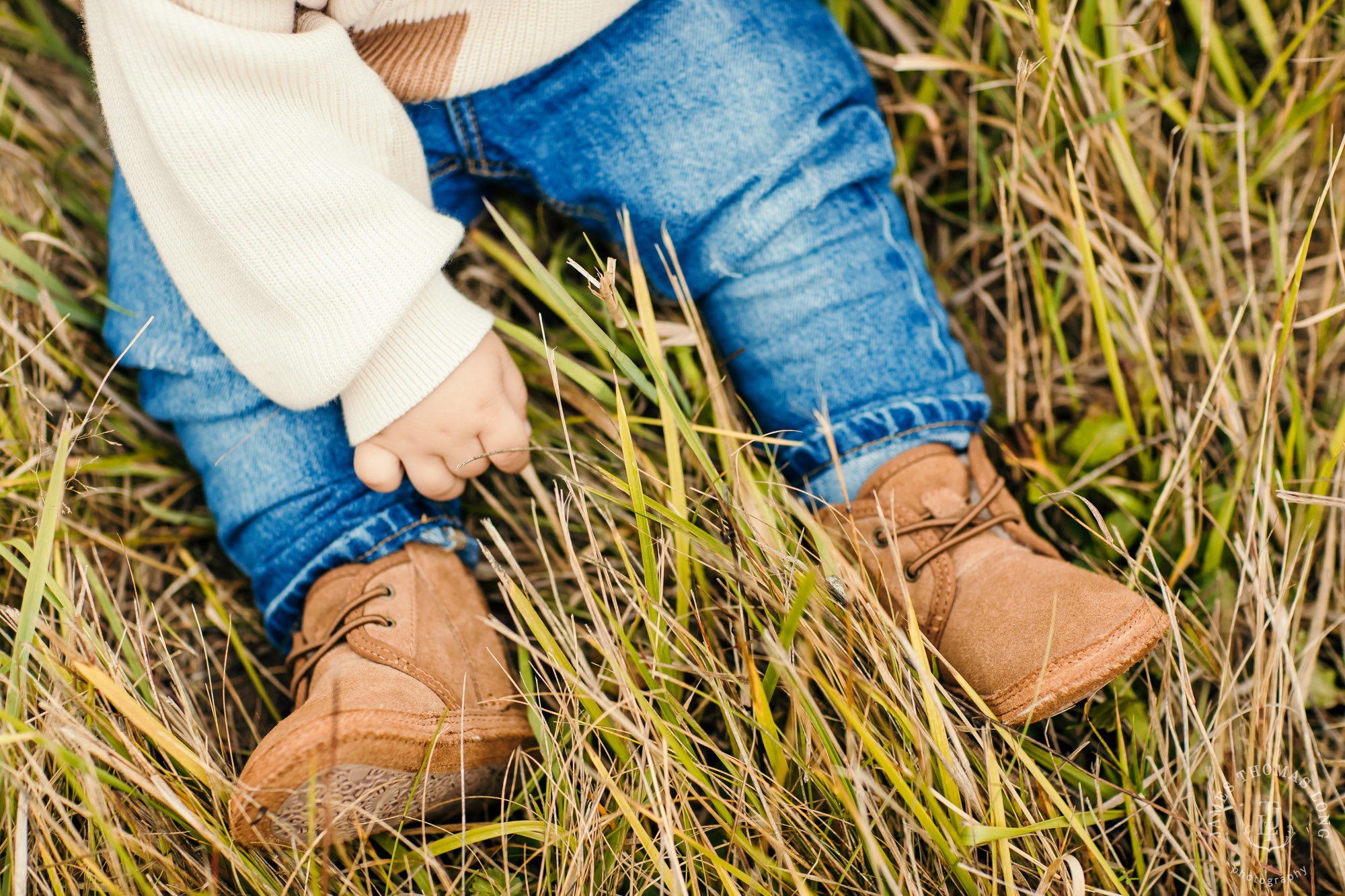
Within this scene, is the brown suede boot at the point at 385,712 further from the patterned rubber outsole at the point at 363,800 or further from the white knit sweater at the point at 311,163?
the white knit sweater at the point at 311,163

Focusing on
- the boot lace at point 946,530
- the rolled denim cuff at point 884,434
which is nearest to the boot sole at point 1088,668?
the boot lace at point 946,530

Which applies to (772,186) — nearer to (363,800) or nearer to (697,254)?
(697,254)

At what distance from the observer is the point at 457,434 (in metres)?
0.82

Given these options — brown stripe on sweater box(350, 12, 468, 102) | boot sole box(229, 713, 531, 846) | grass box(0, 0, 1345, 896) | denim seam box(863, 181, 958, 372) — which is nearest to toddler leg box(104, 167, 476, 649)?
grass box(0, 0, 1345, 896)

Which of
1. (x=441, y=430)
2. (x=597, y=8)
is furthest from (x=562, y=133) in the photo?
(x=441, y=430)

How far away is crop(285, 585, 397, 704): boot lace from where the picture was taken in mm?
824

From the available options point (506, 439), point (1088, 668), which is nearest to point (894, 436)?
point (1088, 668)

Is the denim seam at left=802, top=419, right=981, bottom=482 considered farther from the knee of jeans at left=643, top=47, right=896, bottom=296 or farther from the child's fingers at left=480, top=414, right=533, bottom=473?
the child's fingers at left=480, top=414, right=533, bottom=473

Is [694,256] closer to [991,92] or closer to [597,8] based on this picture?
[597,8]

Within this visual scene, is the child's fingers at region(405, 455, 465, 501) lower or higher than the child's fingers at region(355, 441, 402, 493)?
lower

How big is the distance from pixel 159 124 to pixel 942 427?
84cm

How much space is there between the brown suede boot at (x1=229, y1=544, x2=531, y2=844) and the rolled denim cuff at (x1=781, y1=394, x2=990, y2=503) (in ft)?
1.42

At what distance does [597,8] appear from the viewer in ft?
2.70

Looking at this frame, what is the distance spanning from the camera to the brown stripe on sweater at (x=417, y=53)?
2.63 feet
